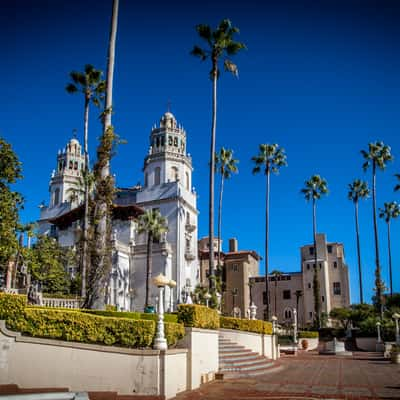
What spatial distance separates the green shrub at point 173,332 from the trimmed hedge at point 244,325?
10042mm

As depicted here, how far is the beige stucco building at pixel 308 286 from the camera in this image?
72312mm

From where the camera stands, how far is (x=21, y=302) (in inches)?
479

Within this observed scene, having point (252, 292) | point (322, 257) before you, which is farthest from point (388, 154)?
point (252, 292)

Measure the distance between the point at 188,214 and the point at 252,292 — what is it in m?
27.4

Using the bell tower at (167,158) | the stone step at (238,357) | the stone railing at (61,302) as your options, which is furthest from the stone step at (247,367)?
the bell tower at (167,158)

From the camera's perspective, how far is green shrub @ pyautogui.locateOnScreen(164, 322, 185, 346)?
14078 millimetres

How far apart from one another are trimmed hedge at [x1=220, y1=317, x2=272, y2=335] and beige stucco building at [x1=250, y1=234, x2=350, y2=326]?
45686mm

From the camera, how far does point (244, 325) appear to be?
25.4m

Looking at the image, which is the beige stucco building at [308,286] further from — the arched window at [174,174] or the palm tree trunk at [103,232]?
the palm tree trunk at [103,232]

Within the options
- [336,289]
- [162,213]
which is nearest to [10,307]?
[162,213]

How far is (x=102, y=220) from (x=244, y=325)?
11181mm

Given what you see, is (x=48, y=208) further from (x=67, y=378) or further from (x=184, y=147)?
(x=67, y=378)

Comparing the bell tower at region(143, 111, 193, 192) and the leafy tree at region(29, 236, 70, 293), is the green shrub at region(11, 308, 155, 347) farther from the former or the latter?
the bell tower at region(143, 111, 193, 192)

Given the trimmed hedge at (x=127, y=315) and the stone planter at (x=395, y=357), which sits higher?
the trimmed hedge at (x=127, y=315)
